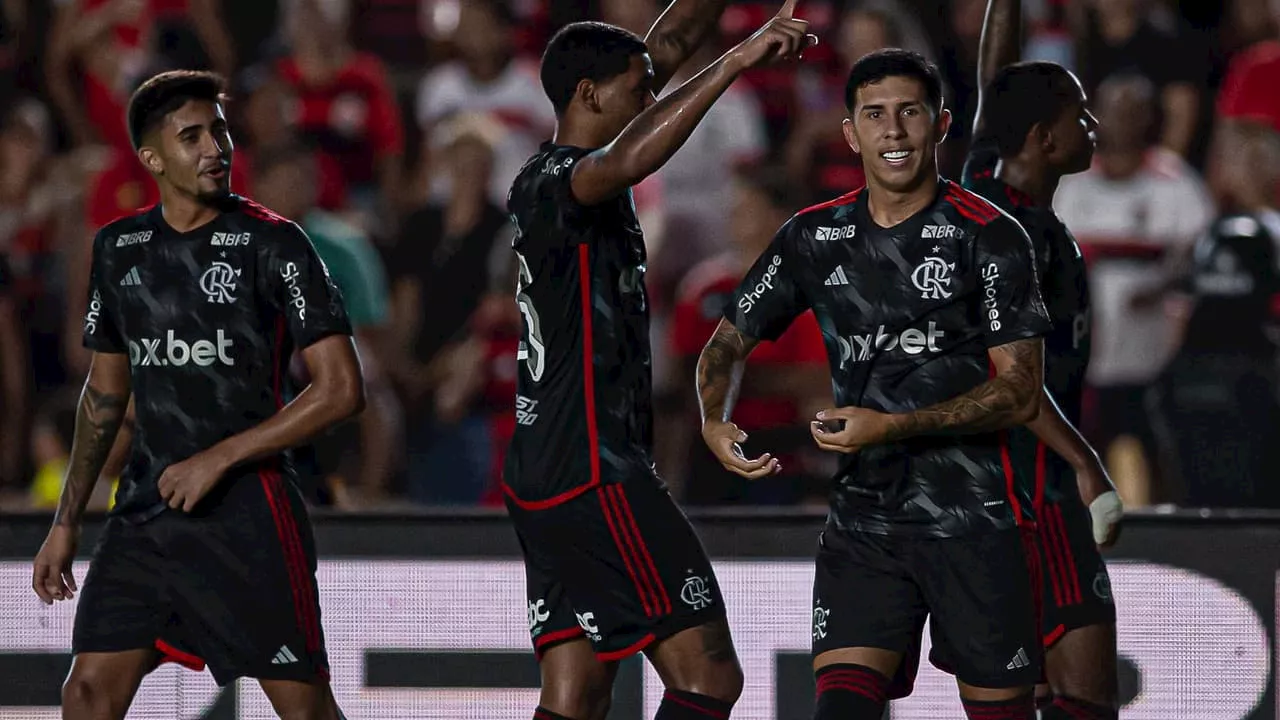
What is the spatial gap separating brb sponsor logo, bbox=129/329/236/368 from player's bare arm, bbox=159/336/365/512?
23 cm

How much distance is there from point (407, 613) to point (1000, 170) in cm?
241

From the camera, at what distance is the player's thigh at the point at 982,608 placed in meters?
4.85

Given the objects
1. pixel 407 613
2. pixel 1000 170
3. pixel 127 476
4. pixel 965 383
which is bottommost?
pixel 407 613

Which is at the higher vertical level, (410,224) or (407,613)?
(410,224)

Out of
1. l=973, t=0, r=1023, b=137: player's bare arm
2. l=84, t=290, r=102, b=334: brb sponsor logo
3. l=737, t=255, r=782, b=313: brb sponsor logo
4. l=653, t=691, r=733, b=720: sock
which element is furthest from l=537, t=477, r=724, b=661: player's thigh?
l=973, t=0, r=1023, b=137: player's bare arm

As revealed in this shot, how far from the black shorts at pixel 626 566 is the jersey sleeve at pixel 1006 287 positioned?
39.2 inches

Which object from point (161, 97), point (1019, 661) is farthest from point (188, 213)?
point (1019, 661)

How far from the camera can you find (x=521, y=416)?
210 inches

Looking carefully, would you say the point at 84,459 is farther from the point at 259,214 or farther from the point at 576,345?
the point at 576,345

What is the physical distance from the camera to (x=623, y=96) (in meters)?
5.27

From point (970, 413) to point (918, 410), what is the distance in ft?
0.42

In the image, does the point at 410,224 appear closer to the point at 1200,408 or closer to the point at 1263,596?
the point at 1200,408

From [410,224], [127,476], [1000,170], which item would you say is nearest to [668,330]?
[410,224]

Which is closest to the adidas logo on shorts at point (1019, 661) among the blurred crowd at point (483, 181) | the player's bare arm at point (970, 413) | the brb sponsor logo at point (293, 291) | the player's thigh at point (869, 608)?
the player's thigh at point (869, 608)
